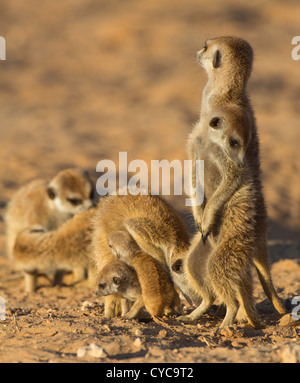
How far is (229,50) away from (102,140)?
9.94 m

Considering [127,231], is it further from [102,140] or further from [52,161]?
[102,140]

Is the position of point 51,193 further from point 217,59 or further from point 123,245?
point 217,59

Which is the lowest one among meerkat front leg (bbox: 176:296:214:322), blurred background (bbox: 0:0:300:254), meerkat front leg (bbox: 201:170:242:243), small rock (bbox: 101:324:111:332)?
small rock (bbox: 101:324:111:332)

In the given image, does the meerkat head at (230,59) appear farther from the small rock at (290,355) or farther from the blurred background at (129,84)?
the blurred background at (129,84)

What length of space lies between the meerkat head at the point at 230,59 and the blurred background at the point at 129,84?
14.1 feet

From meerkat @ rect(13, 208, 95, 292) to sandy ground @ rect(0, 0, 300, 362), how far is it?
342 millimetres

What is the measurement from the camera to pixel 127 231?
5070mm

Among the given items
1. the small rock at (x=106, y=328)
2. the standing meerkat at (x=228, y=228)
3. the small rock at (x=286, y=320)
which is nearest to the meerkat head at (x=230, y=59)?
the standing meerkat at (x=228, y=228)

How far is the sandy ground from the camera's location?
4.16m

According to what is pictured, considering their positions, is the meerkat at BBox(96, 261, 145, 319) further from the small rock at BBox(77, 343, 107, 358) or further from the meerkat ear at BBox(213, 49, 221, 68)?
the meerkat ear at BBox(213, 49, 221, 68)

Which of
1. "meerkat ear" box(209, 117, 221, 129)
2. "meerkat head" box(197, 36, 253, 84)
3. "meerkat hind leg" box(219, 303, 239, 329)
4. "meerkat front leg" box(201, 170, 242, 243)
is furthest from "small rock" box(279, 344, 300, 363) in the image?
"meerkat head" box(197, 36, 253, 84)

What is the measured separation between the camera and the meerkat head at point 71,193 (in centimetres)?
775

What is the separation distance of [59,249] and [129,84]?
13625 millimetres

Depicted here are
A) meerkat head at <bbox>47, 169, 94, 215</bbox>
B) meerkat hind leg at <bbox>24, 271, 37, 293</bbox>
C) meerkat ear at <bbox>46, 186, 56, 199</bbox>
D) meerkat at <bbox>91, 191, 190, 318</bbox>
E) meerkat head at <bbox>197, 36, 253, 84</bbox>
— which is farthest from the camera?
meerkat ear at <bbox>46, 186, 56, 199</bbox>
